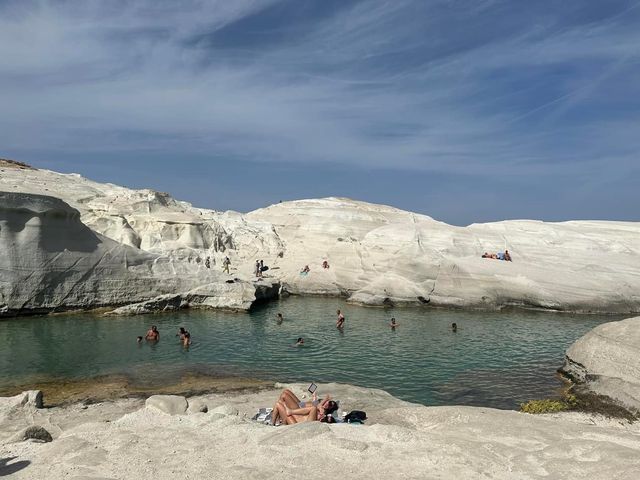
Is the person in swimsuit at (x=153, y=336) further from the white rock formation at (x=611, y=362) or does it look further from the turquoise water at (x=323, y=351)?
the white rock formation at (x=611, y=362)

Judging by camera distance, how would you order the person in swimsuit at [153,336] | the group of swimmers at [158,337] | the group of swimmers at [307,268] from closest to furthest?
the group of swimmers at [158,337], the person in swimsuit at [153,336], the group of swimmers at [307,268]

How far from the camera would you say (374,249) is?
4438cm

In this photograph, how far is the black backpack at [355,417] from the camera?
516 inches

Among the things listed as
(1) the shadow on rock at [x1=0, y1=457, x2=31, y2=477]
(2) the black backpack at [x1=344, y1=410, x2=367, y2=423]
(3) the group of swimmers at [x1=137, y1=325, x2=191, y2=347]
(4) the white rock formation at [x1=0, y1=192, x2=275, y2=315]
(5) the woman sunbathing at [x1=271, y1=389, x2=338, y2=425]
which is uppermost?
(4) the white rock formation at [x1=0, y1=192, x2=275, y2=315]

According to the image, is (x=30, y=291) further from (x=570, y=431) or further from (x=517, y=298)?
(x=517, y=298)

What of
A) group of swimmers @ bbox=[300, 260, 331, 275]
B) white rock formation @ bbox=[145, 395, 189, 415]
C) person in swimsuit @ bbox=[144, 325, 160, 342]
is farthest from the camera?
group of swimmers @ bbox=[300, 260, 331, 275]

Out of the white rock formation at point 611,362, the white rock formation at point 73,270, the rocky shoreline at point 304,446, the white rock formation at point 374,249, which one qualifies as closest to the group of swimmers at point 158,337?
the white rock formation at point 73,270

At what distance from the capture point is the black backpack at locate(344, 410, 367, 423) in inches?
516

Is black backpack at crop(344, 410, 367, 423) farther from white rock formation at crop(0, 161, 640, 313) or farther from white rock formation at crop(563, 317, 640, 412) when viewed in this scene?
white rock formation at crop(0, 161, 640, 313)

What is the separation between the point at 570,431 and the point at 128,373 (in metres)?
16.3

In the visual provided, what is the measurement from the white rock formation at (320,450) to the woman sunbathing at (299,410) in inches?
56.8

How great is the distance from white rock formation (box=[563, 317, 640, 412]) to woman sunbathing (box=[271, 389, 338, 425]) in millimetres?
10380

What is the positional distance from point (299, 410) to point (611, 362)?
1306 centimetres

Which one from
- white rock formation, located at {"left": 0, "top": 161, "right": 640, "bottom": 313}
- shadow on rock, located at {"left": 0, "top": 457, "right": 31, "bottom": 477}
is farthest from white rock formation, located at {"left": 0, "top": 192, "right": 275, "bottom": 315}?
shadow on rock, located at {"left": 0, "top": 457, "right": 31, "bottom": 477}
